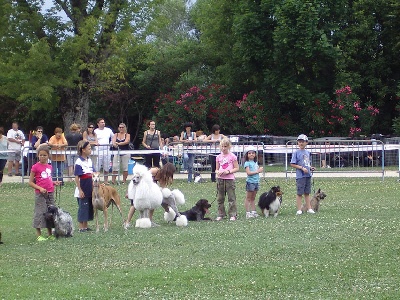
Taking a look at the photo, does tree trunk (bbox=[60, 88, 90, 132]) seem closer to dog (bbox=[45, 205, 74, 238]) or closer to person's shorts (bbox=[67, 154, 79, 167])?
person's shorts (bbox=[67, 154, 79, 167])

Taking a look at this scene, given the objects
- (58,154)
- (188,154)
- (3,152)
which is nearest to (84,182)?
(58,154)

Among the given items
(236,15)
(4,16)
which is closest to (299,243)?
(4,16)

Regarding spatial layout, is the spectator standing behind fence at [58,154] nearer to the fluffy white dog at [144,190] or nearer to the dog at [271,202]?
the dog at [271,202]

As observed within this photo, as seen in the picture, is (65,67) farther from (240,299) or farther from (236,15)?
(240,299)

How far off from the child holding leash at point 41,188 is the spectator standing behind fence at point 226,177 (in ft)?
11.3

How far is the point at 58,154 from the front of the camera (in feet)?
80.4

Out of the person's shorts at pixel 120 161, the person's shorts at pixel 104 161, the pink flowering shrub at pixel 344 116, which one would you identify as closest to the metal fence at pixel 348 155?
the person's shorts at pixel 120 161

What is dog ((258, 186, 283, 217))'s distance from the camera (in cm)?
1641

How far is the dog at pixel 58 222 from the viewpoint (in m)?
14.4

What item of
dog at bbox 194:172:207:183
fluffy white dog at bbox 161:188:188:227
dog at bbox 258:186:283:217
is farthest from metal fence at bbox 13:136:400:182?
fluffy white dog at bbox 161:188:188:227

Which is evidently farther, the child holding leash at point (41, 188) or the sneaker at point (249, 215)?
the sneaker at point (249, 215)

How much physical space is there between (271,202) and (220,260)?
5.00m

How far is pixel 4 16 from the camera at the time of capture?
33562mm

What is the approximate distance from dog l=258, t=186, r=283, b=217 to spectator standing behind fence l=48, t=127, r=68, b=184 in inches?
361
